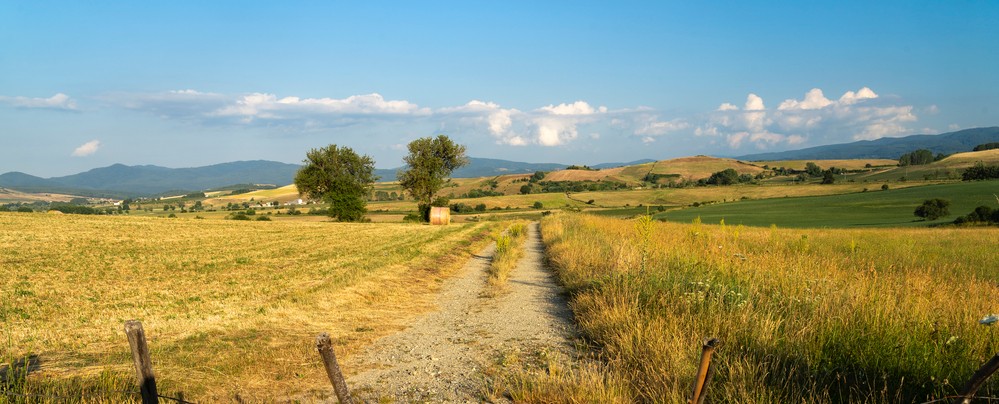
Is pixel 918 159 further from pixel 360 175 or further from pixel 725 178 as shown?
pixel 360 175

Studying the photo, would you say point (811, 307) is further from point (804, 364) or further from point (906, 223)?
point (906, 223)

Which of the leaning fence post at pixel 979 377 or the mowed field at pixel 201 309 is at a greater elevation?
the leaning fence post at pixel 979 377

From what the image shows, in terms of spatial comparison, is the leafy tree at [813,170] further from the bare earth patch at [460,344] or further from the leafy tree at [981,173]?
the bare earth patch at [460,344]

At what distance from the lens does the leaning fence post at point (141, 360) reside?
4.15m

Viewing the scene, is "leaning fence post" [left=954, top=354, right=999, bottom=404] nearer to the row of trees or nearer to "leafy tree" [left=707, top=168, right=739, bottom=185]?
the row of trees

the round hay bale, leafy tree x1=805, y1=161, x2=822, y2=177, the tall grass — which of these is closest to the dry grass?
the tall grass

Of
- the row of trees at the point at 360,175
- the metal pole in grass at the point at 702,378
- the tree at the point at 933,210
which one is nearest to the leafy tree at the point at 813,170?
the tree at the point at 933,210

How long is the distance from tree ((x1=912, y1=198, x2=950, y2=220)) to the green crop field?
69 centimetres

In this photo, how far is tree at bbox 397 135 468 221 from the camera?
63.3m

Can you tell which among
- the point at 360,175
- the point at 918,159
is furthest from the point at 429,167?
the point at 918,159

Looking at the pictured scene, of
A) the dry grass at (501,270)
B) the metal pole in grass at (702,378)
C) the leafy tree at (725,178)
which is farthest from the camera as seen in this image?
the leafy tree at (725,178)

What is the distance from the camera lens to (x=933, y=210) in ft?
166

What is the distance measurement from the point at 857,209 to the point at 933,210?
1230cm

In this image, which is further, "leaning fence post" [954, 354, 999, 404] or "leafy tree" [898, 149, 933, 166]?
"leafy tree" [898, 149, 933, 166]
